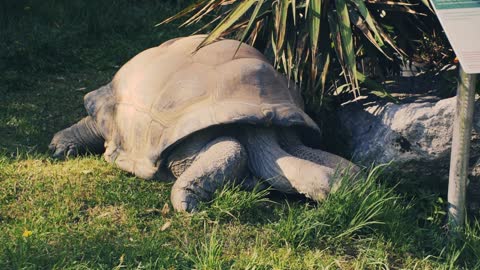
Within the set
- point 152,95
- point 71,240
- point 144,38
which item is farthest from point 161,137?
point 144,38

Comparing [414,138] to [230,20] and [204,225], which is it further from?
[230,20]

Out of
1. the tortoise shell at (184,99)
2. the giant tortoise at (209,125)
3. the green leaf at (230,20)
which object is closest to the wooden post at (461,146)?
the giant tortoise at (209,125)

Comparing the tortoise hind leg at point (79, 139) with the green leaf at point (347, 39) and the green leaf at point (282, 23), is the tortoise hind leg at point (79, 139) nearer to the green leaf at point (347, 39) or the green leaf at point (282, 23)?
the green leaf at point (282, 23)

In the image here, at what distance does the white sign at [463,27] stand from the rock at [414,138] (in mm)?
711

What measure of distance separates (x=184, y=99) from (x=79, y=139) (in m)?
1.03

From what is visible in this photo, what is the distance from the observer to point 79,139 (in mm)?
5352

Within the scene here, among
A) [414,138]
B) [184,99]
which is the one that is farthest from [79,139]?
[414,138]

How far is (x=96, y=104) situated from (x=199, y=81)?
37.5 inches

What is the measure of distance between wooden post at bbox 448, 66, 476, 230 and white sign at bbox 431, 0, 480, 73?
7.5 inches

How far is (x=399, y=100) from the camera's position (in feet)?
15.9

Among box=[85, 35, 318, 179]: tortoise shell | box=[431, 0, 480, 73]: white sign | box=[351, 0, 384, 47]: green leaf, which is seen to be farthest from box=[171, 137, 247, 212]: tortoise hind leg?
box=[431, 0, 480, 73]: white sign

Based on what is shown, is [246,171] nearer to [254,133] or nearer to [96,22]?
[254,133]

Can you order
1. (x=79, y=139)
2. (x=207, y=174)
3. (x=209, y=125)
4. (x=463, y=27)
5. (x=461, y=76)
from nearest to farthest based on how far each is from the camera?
(x=463, y=27) → (x=461, y=76) → (x=207, y=174) → (x=209, y=125) → (x=79, y=139)

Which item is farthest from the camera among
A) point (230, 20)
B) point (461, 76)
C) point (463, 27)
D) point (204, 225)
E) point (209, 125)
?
point (230, 20)
